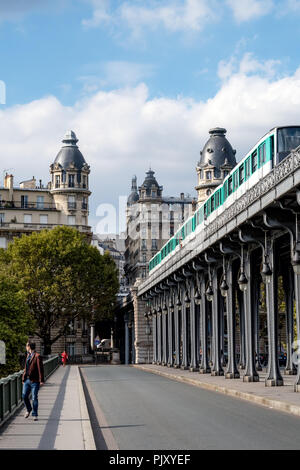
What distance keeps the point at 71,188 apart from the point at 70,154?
7.34m

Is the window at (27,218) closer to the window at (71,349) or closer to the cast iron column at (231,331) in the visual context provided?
the window at (71,349)

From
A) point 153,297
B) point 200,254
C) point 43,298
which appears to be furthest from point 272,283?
point 43,298

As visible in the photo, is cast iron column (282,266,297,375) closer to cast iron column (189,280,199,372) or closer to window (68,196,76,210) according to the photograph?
cast iron column (189,280,199,372)

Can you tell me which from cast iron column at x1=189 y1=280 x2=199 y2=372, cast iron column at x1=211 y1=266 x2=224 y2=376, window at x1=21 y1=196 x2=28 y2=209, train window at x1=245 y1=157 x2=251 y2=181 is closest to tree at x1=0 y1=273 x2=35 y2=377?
cast iron column at x1=189 y1=280 x2=199 y2=372

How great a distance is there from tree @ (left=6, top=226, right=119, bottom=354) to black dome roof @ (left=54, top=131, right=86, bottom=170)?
22.4 m

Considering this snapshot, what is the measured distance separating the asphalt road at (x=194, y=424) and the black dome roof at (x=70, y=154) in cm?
9519

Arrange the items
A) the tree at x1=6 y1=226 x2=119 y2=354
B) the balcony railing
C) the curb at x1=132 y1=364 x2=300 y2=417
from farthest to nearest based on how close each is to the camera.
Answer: the balcony railing, the tree at x1=6 y1=226 x2=119 y2=354, the curb at x1=132 y1=364 x2=300 y2=417

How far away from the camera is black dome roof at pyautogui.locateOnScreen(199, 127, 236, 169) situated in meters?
120

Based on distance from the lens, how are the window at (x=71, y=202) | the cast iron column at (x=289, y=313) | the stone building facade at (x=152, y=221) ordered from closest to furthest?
the cast iron column at (x=289, y=313) → the window at (x=71, y=202) → the stone building facade at (x=152, y=221)

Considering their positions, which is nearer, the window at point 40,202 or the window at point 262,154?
the window at point 262,154

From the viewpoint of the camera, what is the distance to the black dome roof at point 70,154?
12162 cm

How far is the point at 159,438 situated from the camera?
1534cm

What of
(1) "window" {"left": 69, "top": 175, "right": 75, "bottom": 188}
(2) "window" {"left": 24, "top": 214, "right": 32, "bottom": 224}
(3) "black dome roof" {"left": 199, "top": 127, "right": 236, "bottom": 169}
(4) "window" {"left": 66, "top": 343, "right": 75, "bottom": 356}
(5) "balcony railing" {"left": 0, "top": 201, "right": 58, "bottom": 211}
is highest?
(3) "black dome roof" {"left": 199, "top": 127, "right": 236, "bottom": 169}

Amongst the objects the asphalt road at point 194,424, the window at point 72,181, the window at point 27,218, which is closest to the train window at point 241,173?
the asphalt road at point 194,424
